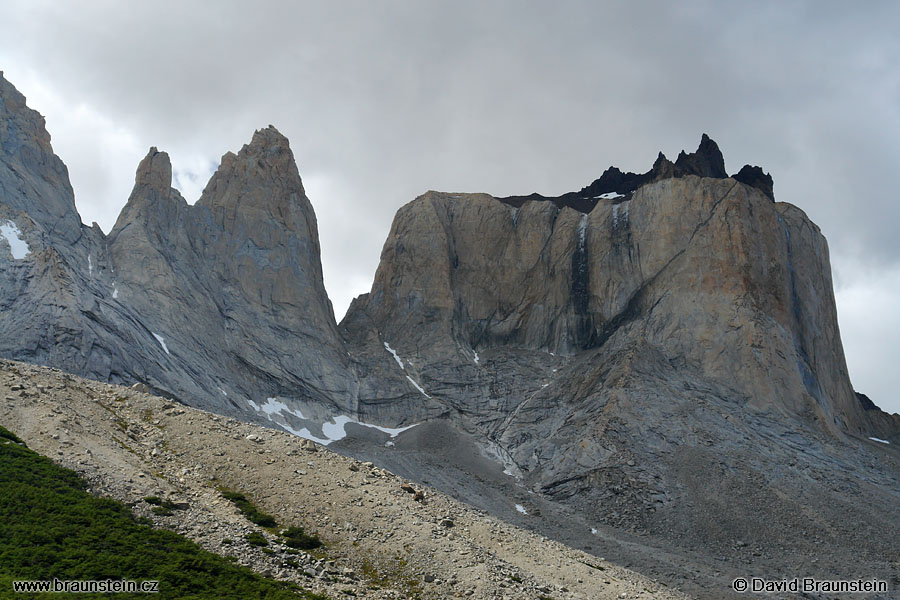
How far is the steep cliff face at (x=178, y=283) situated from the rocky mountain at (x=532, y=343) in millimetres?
309

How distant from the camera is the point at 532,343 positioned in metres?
107

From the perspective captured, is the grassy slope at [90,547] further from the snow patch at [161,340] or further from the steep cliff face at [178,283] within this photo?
the snow patch at [161,340]

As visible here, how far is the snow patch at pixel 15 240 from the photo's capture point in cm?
6819

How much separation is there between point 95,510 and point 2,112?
66.2 metres

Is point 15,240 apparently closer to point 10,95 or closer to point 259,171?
point 10,95

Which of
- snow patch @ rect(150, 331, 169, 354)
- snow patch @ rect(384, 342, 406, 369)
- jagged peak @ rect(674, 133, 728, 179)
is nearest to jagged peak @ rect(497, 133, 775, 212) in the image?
jagged peak @ rect(674, 133, 728, 179)

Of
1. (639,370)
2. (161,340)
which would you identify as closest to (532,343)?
(639,370)

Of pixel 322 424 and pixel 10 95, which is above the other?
pixel 10 95

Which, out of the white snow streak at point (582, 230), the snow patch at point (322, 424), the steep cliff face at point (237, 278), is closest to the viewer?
the snow patch at point (322, 424)

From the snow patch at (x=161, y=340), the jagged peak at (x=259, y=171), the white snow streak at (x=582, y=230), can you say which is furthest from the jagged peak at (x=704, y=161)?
the snow patch at (x=161, y=340)

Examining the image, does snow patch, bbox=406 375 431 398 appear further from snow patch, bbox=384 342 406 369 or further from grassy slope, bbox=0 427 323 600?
grassy slope, bbox=0 427 323 600

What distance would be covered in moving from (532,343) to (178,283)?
47.5 m

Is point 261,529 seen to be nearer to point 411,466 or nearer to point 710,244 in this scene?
point 411,466

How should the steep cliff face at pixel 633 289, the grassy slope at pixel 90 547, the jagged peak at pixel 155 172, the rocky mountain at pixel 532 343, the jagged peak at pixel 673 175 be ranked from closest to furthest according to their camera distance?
1. the grassy slope at pixel 90 547
2. the rocky mountain at pixel 532 343
3. the steep cliff face at pixel 633 289
4. the jagged peak at pixel 155 172
5. the jagged peak at pixel 673 175
